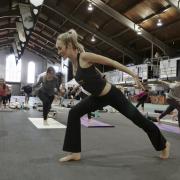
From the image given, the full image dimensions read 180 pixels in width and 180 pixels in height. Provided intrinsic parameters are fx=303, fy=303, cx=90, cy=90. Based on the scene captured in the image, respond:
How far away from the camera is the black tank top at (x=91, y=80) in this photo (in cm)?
262

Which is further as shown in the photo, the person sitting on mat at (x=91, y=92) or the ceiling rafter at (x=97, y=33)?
the ceiling rafter at (x=97, y=33)

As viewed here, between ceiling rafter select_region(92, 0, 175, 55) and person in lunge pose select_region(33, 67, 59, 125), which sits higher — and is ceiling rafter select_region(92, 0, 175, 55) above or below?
above

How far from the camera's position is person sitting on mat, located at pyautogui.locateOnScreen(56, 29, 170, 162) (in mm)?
2621

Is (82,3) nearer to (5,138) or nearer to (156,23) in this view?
(156,23)

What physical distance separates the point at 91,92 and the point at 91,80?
0.39 feet

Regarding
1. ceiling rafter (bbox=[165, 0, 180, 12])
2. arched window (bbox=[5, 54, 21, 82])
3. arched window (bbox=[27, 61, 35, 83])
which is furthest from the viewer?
arched window (bbox=[27, 61, 35, 83])

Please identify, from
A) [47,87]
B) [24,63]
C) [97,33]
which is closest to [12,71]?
[24,63]

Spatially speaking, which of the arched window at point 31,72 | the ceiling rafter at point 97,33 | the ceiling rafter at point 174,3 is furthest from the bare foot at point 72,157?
the arched window at point 31,72

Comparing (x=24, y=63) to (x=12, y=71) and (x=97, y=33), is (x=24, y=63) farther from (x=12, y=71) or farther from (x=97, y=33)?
(x=97, y=33)

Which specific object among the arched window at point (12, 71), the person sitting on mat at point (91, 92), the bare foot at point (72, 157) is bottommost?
the bare foot at point (72, 157)

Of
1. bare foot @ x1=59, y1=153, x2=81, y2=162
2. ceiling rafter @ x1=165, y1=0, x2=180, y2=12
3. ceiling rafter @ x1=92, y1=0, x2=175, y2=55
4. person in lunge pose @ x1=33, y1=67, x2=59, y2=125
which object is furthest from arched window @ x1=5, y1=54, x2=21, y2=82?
bare foot @ x1=59, y1=153, x2=81, y2=162

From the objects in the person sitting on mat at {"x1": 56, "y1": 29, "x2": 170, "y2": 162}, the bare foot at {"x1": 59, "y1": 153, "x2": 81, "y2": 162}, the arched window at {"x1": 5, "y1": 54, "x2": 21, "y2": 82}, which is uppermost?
the arched window at {"x1": 5, "y1": 54, "x2": 21, "y2": 82}

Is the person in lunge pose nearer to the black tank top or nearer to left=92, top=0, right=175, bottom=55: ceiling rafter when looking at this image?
the black tank top

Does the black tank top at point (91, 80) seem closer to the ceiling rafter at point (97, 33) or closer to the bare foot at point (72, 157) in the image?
the bare foot at point (72, 157)
